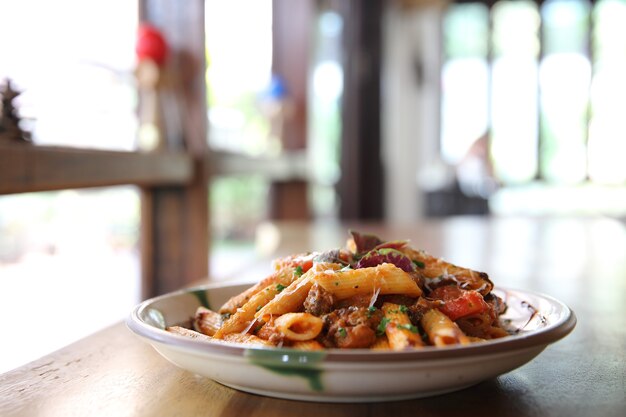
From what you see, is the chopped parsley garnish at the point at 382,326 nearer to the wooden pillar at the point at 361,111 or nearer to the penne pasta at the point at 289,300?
the penne pasta at the point at 289,300

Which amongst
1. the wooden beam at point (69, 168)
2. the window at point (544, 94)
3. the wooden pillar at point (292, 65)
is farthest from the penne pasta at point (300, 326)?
the window at point (544, 94)

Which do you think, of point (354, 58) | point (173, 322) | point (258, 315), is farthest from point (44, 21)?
point (354, 58)

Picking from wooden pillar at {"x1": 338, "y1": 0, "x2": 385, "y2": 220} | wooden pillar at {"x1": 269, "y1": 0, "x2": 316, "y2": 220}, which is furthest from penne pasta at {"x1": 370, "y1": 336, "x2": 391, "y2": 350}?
wooden pillar at {"x1": 338, "y1": 0, "x2": 385, "y2": 220}

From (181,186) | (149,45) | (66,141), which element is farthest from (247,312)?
(181,186)

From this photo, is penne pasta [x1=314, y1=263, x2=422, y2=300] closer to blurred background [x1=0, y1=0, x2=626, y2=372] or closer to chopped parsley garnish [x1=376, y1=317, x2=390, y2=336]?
chopped parsley garnish [x1=376, y1=317, x2=390, y2=336]

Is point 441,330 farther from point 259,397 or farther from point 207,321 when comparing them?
point 207,321

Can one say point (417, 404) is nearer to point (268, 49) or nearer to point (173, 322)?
point (173, 322)

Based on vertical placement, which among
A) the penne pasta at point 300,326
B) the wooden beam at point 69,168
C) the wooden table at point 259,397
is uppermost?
the wooden beam at point 69,168
